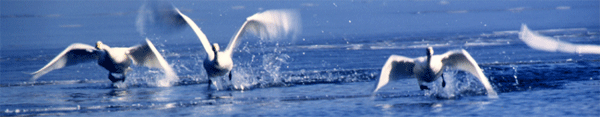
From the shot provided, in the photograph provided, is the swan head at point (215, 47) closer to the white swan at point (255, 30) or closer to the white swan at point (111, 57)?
the white swan at point (255, 30)

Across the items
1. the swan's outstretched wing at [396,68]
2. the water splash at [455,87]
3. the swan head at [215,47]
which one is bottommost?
the water splash at [455,87]

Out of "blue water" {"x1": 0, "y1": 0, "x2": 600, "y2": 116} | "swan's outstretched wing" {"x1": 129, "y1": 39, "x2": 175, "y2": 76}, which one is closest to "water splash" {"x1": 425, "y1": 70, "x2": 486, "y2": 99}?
"blue water" {"x1": 0, "y1": 0, "x2": 600, "y2": 116}

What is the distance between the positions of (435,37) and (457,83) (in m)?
10.7

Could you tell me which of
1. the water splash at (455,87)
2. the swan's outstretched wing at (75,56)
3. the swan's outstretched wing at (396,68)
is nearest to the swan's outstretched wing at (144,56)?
the swan's outstretched wing at (75,56)

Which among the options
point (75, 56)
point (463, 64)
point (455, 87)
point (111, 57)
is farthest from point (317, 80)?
point (75, 56)

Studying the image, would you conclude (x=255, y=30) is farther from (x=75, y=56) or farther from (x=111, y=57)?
(x=75, y=56)

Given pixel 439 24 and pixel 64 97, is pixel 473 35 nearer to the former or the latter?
pixel 439 24

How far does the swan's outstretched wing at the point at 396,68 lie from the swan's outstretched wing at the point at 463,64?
0.48 meters

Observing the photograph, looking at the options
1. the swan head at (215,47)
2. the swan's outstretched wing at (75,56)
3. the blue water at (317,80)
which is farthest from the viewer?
the swan's outstretched wing at (75,56)

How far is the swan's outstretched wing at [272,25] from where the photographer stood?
12.3 m

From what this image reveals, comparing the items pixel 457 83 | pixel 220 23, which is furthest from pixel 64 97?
pixel 220 23

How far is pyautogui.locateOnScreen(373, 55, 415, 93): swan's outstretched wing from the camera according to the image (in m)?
10.6

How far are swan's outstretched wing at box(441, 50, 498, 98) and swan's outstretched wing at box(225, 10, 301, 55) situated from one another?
91.9 inches

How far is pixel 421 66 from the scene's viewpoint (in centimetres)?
1109
